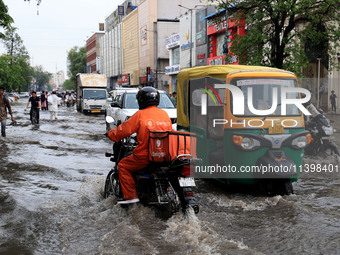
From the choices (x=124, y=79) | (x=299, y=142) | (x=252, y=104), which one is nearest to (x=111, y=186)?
(x=252, y=104)

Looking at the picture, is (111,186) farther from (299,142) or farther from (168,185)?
(299,142)

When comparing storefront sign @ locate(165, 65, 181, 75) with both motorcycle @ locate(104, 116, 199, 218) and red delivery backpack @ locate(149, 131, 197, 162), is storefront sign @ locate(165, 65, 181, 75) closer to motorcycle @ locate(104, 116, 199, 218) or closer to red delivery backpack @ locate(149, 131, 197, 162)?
motorcycle @ locate(104, 116, 199, 218)

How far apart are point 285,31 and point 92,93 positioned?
20.1m

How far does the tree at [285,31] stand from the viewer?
1859 cm

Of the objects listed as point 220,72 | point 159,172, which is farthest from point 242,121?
point 159,172

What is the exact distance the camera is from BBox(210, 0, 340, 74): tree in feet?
61.0

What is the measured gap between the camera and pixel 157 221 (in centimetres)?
600

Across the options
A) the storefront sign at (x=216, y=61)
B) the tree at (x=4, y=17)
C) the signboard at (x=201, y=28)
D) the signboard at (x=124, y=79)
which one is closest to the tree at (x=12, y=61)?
the signboard at (x=124, y=79)

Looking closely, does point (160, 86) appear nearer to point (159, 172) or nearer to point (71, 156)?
point (71, 156)

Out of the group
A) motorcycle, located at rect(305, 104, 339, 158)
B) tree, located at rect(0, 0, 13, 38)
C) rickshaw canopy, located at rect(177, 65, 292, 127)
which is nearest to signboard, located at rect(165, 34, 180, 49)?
tree, located at rect(0, 0, 13, 38)

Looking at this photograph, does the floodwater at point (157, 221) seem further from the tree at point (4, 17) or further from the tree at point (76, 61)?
the tree at point (76, 61)

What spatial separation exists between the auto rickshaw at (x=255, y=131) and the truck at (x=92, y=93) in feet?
90.3

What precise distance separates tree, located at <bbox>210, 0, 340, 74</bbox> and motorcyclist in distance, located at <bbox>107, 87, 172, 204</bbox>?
13.5m

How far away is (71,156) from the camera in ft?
41.1
